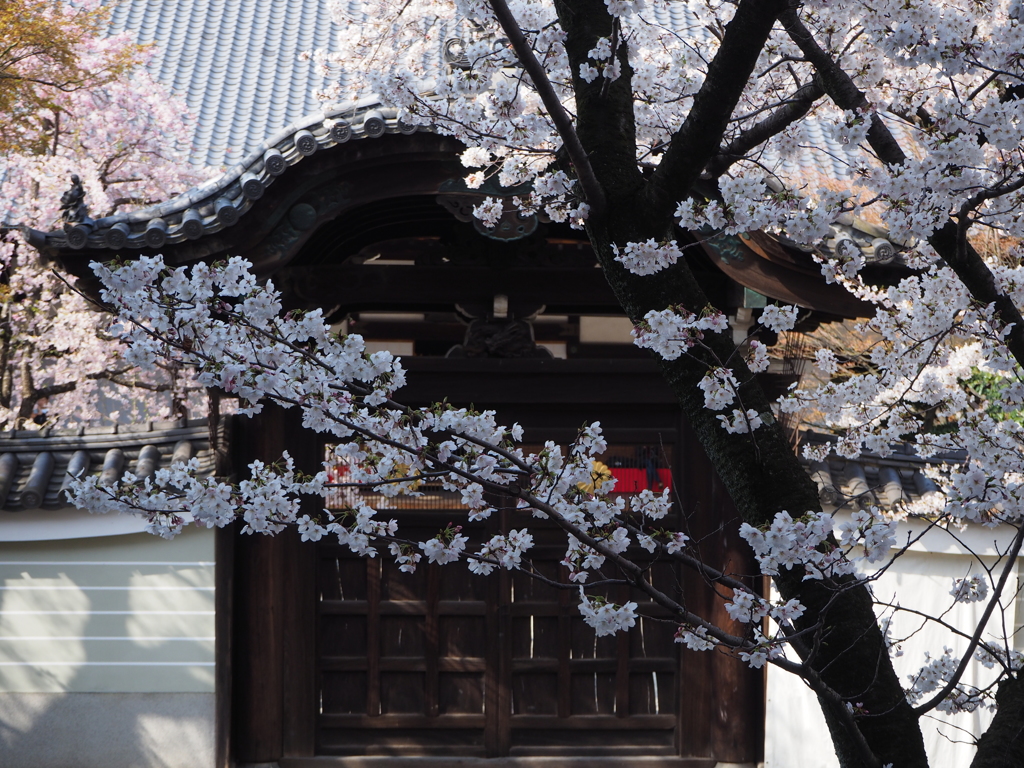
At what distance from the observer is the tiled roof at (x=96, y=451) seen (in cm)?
535

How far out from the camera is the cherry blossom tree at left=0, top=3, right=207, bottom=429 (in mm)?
9695

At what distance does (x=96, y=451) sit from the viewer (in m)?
5.56

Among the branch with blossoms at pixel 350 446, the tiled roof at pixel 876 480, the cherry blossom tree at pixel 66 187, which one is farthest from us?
the cherry blossom tree at pixel 66 187

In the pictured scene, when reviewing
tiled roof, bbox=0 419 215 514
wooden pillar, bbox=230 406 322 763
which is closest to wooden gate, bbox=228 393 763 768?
wooden pillar, bbox=230 406 322 763

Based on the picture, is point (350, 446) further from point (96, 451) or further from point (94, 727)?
point (94, 727)

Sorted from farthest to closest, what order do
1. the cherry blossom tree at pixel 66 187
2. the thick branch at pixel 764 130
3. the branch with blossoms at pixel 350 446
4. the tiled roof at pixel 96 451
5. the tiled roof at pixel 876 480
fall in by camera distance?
the cherry blossom tree at pixel 66 187 → the tiled roof at pixel 96 451 → the tiled roof at pixel 876 480 → the thick branch at pixel 764 130 → the branch with blossoms at pixel 350 446

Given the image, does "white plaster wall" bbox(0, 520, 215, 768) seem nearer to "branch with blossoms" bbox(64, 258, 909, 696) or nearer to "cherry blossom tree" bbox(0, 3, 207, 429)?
"branch with blossoms" bbox(64, 258, 909, 696)

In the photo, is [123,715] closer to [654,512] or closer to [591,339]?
[654,512]

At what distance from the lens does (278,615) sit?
546cm

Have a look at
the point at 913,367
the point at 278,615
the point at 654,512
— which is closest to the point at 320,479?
the point at 654,512

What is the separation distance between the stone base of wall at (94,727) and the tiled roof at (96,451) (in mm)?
1059

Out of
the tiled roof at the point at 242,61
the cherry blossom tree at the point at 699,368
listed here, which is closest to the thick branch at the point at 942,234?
the cherry blossom tree at the point at 699,368

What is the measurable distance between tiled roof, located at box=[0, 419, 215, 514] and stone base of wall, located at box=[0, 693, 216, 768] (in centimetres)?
106

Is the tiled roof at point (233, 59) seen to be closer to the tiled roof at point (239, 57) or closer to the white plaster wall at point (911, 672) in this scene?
the tiled roof at point (239, 57)
